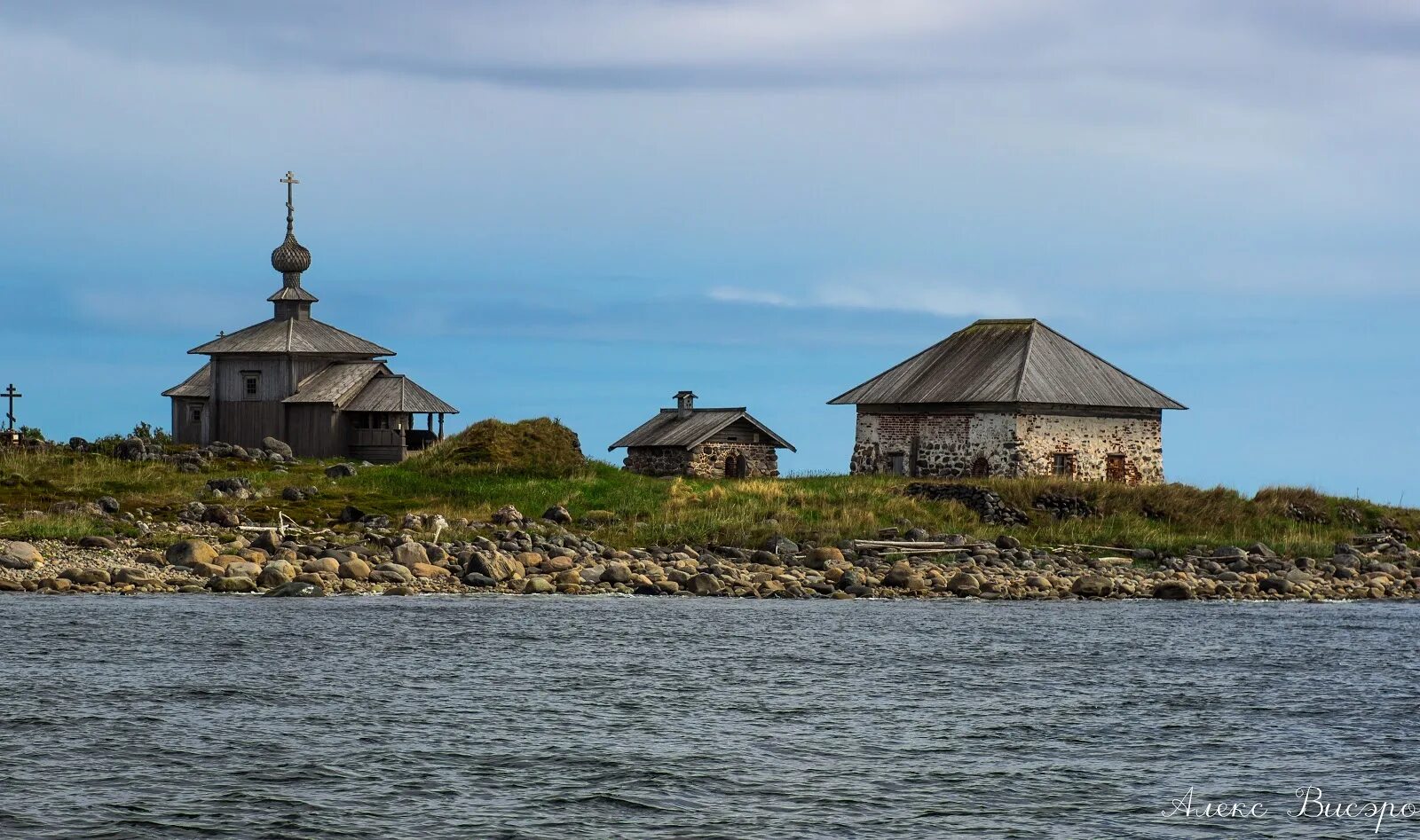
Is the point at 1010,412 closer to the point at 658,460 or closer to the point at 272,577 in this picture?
the point at 658,460

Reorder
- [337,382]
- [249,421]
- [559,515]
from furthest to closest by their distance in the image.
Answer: [249,421]
[337,382]
[559,515]

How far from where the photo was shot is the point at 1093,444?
156 feet

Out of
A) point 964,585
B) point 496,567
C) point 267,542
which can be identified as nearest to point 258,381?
point 267,542

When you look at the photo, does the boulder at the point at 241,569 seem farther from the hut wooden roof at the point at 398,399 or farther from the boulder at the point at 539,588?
the hut wooden roof at the point at 398,399

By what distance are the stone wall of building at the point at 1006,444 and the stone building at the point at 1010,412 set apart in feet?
0.09

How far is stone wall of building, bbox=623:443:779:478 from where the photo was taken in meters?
50.4

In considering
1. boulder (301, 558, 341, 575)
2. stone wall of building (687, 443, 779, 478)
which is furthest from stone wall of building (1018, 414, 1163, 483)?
boulder (301, 558, 341, 575)

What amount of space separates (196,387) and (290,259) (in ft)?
20.0

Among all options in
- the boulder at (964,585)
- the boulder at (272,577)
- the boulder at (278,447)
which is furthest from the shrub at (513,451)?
the boulder at (964,585)

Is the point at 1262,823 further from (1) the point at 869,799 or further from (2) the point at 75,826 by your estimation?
(2) the point at 75,826

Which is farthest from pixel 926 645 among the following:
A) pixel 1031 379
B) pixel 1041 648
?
pixel 1031 379

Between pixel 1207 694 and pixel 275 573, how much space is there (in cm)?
1774

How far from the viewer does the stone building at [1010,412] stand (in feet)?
152

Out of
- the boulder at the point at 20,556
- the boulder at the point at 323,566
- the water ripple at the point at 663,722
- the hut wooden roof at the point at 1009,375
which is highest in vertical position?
the hut wooden roof at the point at 1009,375
